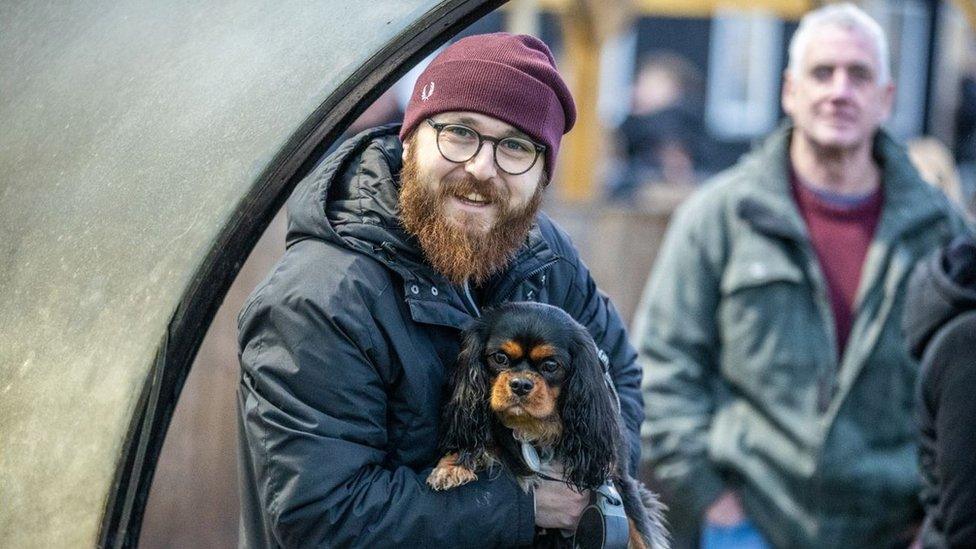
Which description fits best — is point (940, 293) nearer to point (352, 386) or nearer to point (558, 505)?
point (558, 505)

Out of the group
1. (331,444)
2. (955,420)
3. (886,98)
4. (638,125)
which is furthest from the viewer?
(638,125)

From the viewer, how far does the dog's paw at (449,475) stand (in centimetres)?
298

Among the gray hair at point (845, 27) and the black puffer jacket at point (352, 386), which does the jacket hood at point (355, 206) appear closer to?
the black puffer jacket at point (352, 386)

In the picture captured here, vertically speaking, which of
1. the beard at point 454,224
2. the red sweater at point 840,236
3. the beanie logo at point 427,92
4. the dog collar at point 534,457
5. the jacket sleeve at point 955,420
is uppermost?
the beanie logo at point 427,92

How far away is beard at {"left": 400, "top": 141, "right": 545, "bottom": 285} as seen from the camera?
10.1ft

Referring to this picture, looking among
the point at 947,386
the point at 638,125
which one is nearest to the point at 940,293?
the point at 947,386

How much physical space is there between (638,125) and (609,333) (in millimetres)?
7447

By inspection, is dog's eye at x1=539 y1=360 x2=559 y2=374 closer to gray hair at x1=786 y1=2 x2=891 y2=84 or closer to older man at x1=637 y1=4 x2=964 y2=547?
older man at x1=637 y1=4 x2=964 y2=547

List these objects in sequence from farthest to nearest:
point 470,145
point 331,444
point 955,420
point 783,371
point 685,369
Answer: point 685,369 → point 783,371 → point 955,420 → point 470,145 → point 331,444

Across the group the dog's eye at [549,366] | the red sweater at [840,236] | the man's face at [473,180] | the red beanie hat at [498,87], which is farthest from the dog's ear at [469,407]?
the red sweater at [840,236]

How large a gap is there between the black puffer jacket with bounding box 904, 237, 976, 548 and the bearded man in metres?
1.23

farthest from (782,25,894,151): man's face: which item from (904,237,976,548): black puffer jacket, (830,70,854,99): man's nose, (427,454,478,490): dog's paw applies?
(427,454,478,490): dog's paw

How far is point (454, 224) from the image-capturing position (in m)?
3.09

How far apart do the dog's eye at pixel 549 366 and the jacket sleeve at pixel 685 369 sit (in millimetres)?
2370
